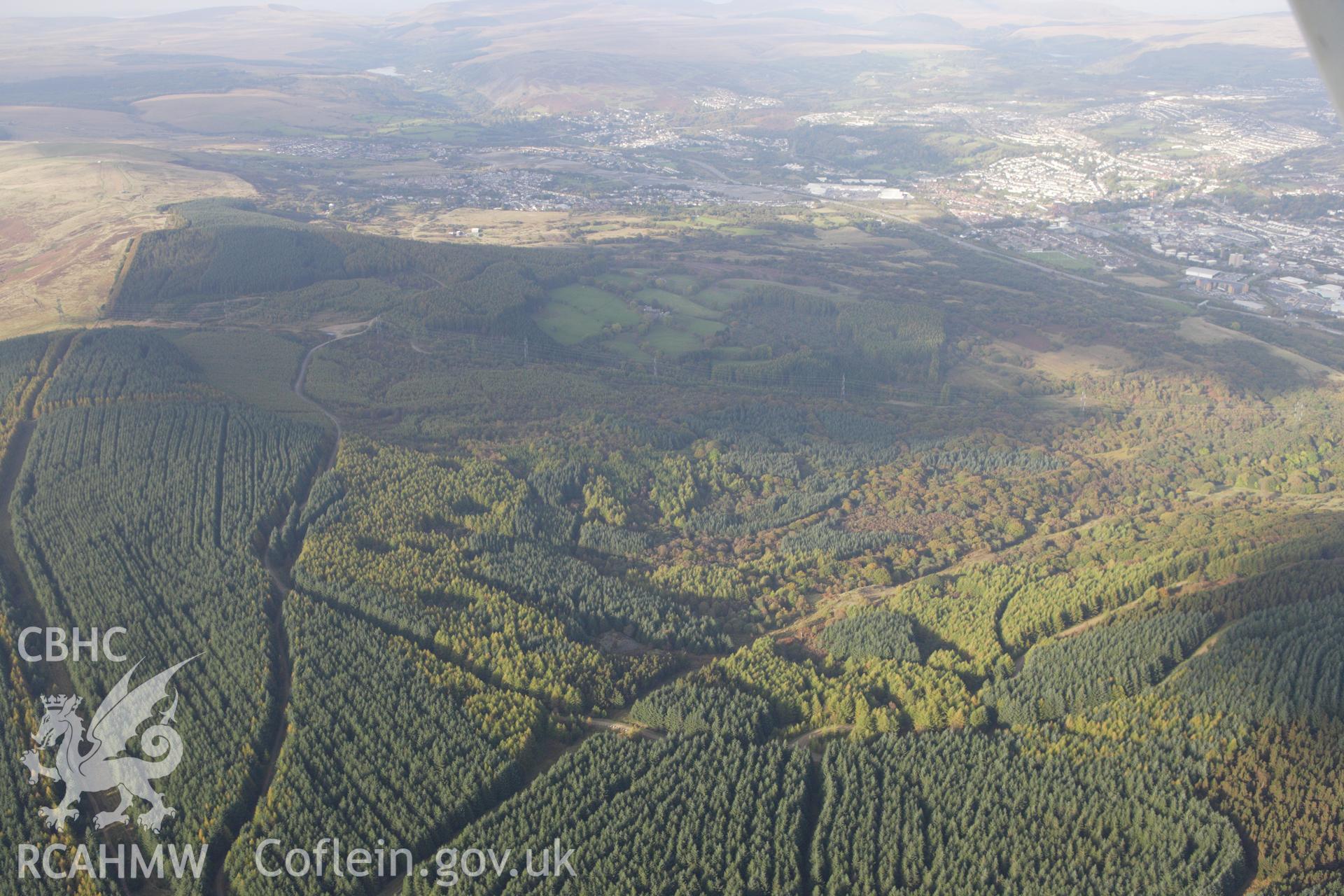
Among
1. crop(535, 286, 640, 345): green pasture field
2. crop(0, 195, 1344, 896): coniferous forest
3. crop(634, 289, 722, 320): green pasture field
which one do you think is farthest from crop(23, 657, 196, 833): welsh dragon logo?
crop(634, 289, 722, 320): green pasture field

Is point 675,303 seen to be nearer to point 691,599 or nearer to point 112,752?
point 691,599

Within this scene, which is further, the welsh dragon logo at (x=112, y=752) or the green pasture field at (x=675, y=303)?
the green pasture field at (x=675, y=303)

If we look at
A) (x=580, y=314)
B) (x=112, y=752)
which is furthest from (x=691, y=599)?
(x=580, y=314)

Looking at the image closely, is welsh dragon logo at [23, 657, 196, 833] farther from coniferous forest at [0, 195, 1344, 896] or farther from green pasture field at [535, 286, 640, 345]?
green pasture field at [535, 286, 640, 345]

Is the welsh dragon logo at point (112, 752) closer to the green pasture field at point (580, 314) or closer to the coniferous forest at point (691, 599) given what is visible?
the coniferous forest at point (691, 599)

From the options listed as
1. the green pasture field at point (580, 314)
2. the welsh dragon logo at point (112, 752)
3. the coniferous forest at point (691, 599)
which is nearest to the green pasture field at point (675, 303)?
the green pasture field at point (580, 314)

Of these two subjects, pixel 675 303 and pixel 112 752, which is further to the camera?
pixel 675 303

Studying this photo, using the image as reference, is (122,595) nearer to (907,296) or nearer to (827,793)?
(827,793)

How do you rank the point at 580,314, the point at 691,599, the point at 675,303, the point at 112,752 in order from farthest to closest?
1. the point at 675,303
2. the point at 580,314
3. the point at 691,599
4. the point at 112,752
